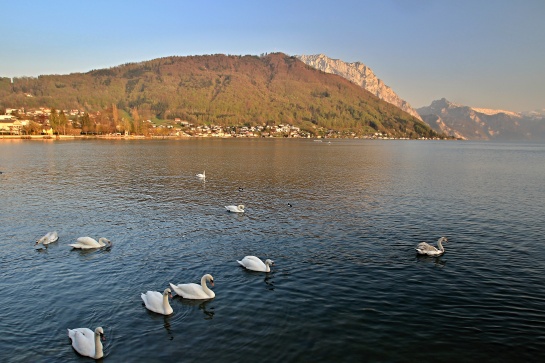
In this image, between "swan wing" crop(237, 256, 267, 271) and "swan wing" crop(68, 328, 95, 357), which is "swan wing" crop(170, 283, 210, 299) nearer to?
"swan wing" crop(237, 256, 267, 271)

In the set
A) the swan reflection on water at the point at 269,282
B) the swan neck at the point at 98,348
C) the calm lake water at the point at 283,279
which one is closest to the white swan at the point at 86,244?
the calm lake water at the point at 283,279

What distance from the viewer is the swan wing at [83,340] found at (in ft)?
43.7

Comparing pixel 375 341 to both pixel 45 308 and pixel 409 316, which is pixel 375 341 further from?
pixel 45 308

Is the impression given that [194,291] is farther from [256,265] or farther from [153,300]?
[256,265]

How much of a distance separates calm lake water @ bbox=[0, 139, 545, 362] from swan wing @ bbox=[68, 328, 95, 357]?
35cm

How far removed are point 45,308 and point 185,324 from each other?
6.77m

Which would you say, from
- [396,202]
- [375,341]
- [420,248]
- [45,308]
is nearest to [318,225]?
[420,248]

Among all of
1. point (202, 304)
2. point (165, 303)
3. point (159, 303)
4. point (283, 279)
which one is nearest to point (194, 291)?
point (202, 304)

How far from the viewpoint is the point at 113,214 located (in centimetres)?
3547

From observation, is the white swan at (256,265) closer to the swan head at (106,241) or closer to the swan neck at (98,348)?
the swan neck at (98,348)

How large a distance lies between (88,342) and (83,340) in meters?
0.23

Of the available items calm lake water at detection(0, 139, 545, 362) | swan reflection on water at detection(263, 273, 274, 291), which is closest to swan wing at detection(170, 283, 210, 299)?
calm lake water at detection(0, 139, 545, 362)

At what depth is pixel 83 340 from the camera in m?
13.6

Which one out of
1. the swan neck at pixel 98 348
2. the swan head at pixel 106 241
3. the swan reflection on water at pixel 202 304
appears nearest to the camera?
the swan neck at pixel 98 348
